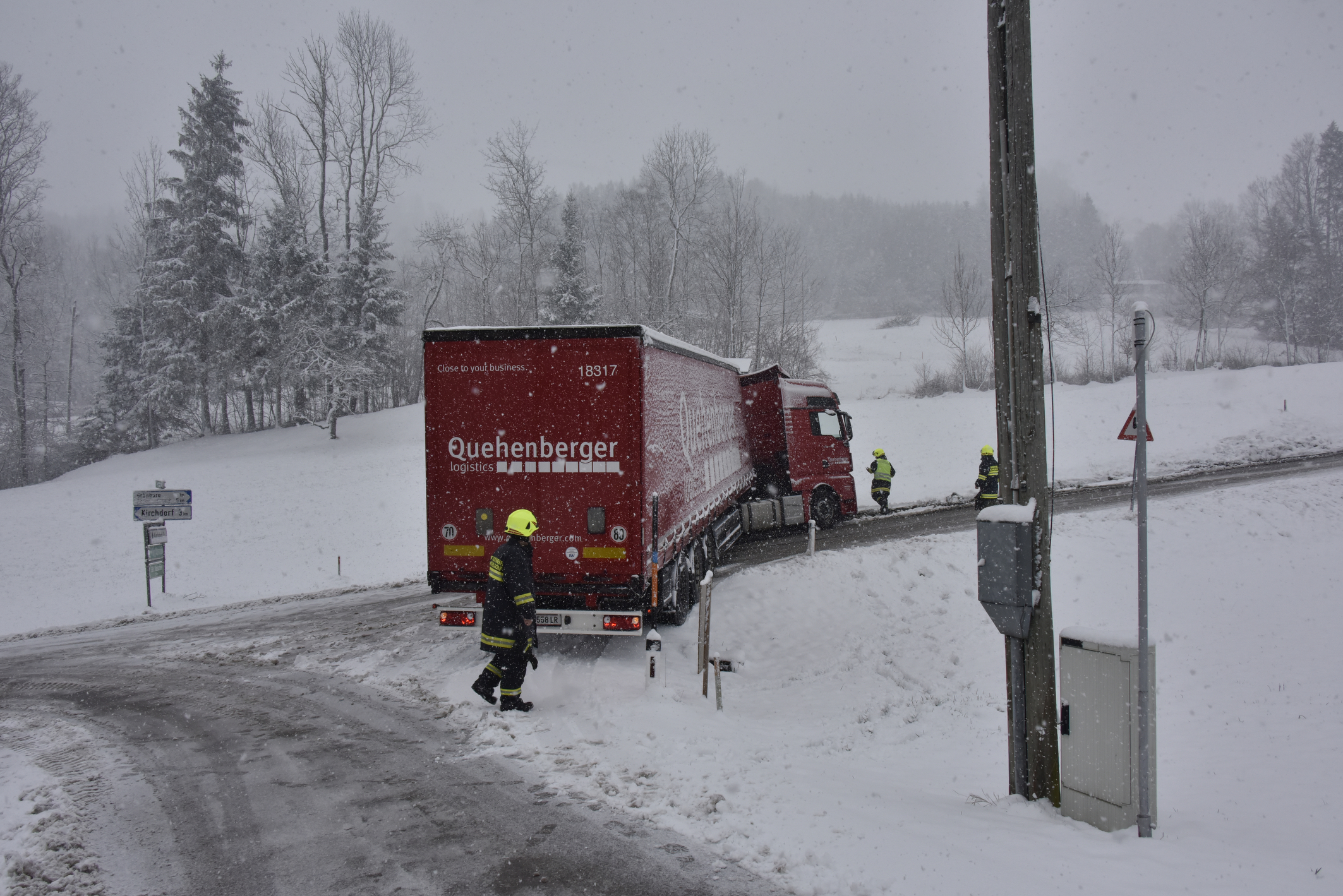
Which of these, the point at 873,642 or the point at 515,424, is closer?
the point at 515,424

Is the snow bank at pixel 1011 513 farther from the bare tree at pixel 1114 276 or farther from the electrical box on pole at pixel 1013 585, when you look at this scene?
the bare tree at pixel 1114 276

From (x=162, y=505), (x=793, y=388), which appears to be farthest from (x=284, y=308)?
(x=793, y=388)

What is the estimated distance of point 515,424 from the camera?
784 centimetres

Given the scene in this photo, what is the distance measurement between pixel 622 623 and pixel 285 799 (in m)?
3.55

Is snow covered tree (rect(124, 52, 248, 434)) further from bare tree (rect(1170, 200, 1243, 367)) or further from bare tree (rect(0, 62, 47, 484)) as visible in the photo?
bare tree (rect(1170, 200, 1243, 367))

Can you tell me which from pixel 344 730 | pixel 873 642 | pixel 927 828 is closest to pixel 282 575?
pixel 344 730

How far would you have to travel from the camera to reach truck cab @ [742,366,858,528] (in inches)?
630

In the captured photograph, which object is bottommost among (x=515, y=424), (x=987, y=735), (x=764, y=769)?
(x=987, y=735)

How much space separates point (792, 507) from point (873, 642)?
19.7ft

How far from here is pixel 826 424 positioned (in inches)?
649

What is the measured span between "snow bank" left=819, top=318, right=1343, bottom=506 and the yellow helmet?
51.1 ft

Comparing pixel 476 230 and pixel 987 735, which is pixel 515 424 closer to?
pixel 987 735

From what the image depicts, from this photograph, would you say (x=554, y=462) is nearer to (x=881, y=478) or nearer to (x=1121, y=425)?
(x=881, y=478)

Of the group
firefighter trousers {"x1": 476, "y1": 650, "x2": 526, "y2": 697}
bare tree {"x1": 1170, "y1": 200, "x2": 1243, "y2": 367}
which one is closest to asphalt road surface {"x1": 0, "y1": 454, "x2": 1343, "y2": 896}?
firefighter trousers {"x1": 476, "y1": 650, "x2": 526, "y2": 697}
